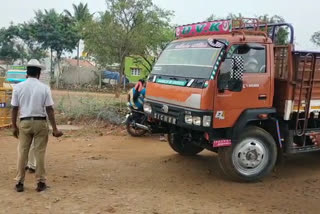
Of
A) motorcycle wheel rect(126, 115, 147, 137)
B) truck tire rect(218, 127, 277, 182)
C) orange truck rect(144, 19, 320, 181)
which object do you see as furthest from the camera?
motorcycle wheel rect(126, 115, 147, 137)

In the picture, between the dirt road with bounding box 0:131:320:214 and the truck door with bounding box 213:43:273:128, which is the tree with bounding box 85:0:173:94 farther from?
the truck door with bounding box 213:43:273:128

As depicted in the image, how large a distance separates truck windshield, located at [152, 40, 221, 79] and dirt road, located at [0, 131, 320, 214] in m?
1.67

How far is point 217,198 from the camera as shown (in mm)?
5496

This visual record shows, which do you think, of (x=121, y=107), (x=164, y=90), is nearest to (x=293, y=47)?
(x=164, y=90)

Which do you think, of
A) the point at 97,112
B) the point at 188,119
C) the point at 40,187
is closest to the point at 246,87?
the point at 188,119

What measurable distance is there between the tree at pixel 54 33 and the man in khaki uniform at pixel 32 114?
3340 centimetres

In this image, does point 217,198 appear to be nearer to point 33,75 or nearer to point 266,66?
point 266,66

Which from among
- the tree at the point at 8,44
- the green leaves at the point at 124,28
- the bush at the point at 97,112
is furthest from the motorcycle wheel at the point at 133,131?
the tree at the point at 8,44

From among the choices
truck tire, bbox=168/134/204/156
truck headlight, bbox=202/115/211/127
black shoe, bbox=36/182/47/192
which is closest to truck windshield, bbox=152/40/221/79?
truck headlight, bbox=202/115/211/127

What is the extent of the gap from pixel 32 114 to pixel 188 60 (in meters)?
2.53

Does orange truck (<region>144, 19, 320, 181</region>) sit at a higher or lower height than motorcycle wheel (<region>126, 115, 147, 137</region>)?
higher

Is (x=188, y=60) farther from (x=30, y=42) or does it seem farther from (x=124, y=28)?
(x=30, y=42)

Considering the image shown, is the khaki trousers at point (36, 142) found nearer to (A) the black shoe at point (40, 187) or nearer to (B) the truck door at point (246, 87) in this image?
(A) the black shoe at point (40, 187)

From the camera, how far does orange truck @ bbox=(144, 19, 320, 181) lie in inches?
232
